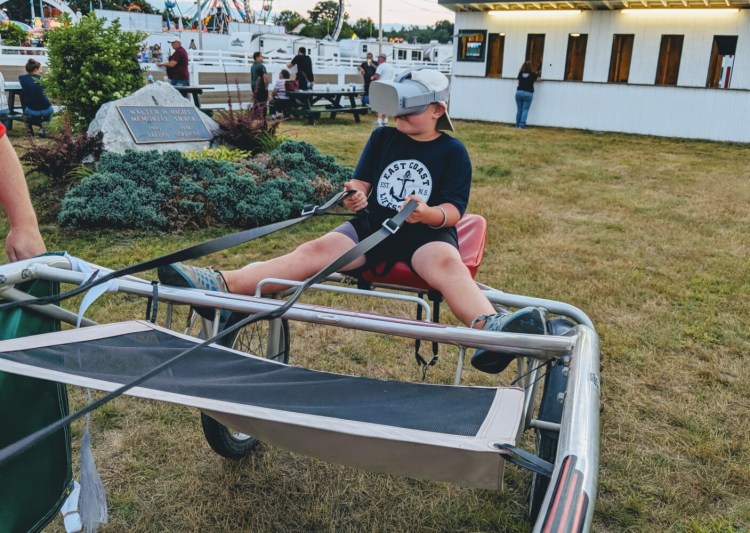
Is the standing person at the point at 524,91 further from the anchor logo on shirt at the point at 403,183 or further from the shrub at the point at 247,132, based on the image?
the anchor logo on shirt at the point at 403,183

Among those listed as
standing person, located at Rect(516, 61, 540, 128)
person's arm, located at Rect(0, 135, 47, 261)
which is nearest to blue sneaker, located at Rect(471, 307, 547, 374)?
person's arm, located at Rect(0, 135, 47, 261)

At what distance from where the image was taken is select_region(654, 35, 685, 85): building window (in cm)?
1591

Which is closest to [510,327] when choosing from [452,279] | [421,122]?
[452,279]

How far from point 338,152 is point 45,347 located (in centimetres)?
983

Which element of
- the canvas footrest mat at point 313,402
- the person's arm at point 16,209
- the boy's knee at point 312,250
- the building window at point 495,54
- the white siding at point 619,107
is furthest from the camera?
the building window at point 495,54

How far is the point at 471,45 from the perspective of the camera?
18.7 meters

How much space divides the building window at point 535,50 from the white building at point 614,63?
0.09 ft

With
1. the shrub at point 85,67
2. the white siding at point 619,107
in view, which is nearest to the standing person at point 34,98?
the shrub at point 85,67

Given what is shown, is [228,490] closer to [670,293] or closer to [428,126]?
[428,126]

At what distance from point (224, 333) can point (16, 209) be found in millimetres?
1127

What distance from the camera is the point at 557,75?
17.5m

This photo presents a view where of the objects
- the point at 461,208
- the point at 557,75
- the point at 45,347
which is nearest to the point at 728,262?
the point at 461,208

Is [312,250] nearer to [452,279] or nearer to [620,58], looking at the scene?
A: [452,279]

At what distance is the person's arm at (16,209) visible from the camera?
2.10m
